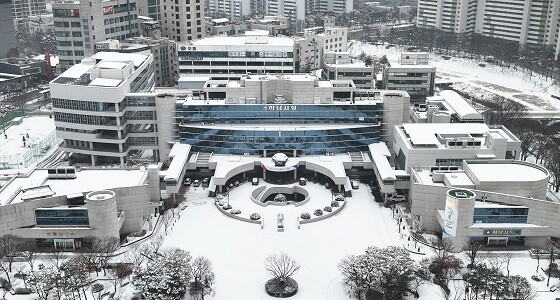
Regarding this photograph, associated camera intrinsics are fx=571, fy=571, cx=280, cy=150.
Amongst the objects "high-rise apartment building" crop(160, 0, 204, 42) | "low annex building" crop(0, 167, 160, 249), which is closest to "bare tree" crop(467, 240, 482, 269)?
"low annex building" crop(0, 167, 160, 249)

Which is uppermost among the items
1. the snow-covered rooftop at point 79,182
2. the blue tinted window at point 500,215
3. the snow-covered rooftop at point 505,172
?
the snow-covered rooftop at point 505,172

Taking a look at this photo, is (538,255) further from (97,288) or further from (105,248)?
(105,248)

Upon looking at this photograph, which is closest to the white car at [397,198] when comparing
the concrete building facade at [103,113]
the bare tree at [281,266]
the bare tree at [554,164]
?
the bare tree at [281,266]

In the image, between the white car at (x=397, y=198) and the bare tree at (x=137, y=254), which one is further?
the white car at (x=397, y=198)

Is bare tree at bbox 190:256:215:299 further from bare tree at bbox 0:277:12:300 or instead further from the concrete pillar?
the concrete pillar

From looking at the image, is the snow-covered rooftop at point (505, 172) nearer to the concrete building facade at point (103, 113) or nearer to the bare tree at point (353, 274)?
the bare tree at point (353, 274)

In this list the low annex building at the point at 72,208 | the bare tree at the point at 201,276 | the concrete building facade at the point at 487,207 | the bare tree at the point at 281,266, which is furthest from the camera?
the concrete building facade at the point at 487,207

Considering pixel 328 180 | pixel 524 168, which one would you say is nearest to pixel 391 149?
pixel 328 180
